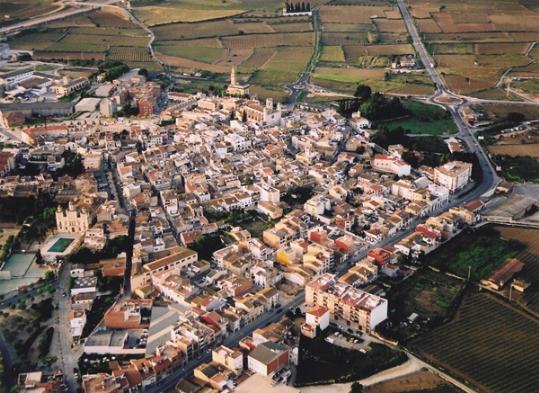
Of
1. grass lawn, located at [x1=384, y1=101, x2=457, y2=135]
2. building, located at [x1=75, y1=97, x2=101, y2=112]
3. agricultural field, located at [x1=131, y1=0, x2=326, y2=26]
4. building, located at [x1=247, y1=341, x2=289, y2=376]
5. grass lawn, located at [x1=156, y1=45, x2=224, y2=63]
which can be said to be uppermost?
agricultural field, located at [x1=131, y1=0, x2=326, y2=26]

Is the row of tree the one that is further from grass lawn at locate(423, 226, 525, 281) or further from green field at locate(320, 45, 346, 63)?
grass lawn at locate(423, 226, 525, 281)

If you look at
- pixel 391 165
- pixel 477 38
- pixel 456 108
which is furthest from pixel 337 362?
pixel 477 38

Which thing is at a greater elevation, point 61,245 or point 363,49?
point 363,49

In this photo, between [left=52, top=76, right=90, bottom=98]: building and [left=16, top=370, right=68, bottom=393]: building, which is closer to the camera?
[left=16, top=370, right=68, bottom=393]: building

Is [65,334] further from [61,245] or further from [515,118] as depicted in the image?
[515,118]

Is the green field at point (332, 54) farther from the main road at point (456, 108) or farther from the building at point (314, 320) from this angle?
the building at point (314, 320)

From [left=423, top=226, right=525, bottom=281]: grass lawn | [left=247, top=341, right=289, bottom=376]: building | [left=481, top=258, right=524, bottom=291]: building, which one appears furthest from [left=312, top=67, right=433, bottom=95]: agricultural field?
[left=247, top=341, right=289, bottom=376]: building
